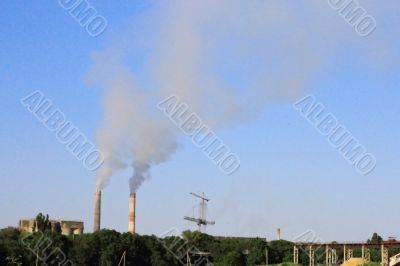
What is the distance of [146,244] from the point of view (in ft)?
262

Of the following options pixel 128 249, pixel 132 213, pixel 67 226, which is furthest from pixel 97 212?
pixel 67 226

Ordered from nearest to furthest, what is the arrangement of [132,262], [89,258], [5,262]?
[5,262] < [89,258] < [132,262]

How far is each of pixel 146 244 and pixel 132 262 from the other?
3.20 meters

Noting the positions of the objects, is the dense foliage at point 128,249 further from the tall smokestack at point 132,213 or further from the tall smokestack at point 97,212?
the tall smokestack at point 97,212

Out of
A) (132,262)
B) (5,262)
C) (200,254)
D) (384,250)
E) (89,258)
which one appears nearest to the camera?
(5,262)

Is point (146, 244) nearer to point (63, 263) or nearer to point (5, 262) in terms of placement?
point (63, 263)

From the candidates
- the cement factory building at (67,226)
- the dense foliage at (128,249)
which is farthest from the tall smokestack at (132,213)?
the cement factory building at (67,226)

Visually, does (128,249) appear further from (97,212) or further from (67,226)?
(67,226)

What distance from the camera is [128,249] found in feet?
248

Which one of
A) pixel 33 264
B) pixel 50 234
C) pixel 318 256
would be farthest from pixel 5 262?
pixel 318 256

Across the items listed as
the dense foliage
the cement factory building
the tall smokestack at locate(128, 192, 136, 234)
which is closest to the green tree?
the dense foliage

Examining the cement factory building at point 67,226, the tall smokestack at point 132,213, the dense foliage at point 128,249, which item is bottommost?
the dense foliage at point 128,249

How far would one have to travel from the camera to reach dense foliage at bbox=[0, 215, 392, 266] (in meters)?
67.1

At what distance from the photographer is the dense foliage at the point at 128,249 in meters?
67.1
